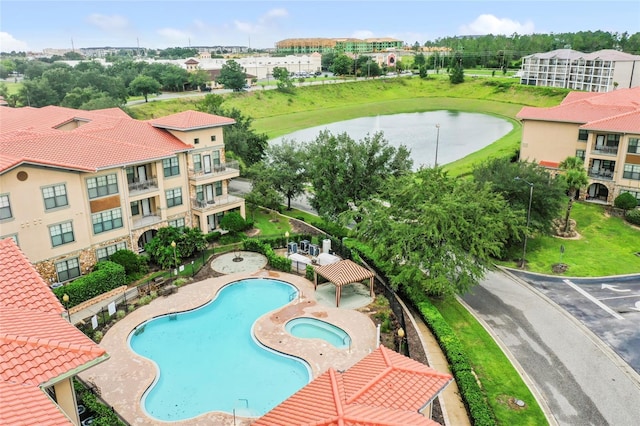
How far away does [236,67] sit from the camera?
11900cm

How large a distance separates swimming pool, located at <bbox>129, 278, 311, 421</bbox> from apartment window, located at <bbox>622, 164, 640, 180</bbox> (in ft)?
114

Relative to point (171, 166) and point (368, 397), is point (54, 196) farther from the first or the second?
point (368, 397)

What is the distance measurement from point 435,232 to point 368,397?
14.8 m

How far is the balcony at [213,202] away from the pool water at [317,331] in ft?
49.9

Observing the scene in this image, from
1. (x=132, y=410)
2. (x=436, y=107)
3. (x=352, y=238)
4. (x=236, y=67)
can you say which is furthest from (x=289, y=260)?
(x=436, y=107)

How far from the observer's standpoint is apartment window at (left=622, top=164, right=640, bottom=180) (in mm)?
45775

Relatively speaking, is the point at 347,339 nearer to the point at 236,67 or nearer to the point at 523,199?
the point at 523,199

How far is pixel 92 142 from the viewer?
112ft

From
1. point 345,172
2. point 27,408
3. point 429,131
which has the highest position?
point 27,408

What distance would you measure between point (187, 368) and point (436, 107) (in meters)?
118

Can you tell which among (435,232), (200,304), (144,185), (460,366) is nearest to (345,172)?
(435,232)

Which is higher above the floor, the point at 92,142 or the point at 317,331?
the point at 92,142

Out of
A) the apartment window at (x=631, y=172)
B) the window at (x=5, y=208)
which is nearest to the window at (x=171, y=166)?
the window at (x=5, y=208)

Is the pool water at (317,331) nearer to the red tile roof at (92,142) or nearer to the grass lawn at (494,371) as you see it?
the grass lawn at (494,371)
